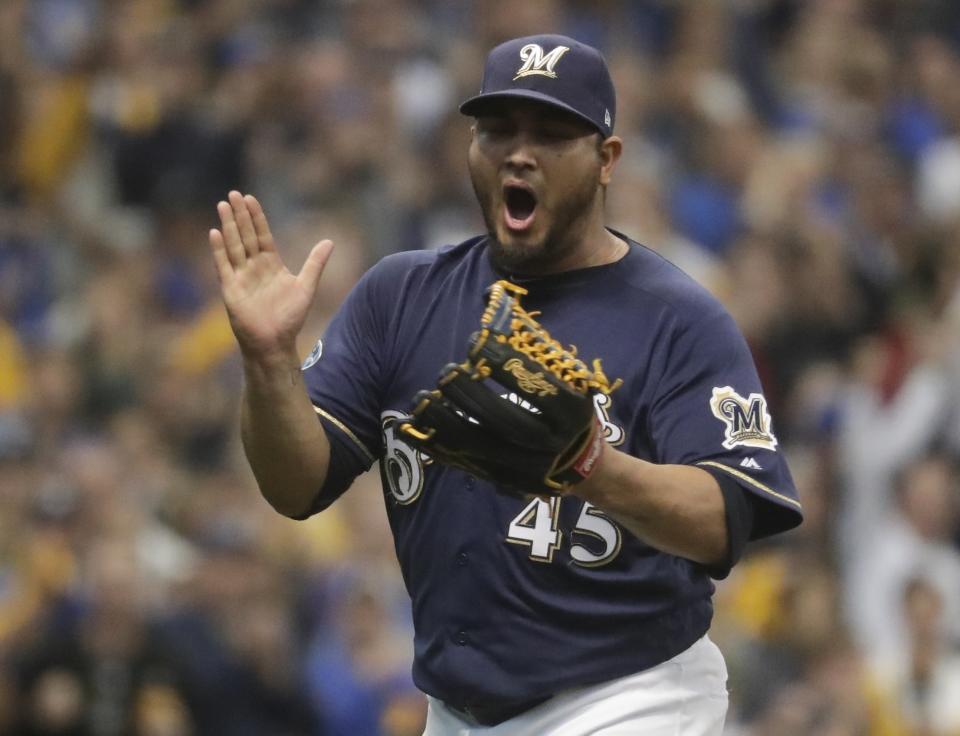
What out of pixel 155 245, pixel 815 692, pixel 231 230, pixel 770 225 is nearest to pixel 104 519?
pixel 155 245

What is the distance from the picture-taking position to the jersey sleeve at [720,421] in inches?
165

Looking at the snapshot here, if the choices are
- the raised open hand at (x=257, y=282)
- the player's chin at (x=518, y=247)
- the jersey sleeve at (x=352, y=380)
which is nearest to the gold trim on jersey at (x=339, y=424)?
the jersey sleeve at (x=352, y=380)

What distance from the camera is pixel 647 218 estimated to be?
9.80 metres

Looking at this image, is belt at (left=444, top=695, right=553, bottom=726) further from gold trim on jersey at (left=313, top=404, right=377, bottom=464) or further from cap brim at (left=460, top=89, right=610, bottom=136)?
cap brim at (left=460, top=89, right=610, bottom=136)

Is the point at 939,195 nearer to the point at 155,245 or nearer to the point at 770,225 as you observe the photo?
the point at 770,225

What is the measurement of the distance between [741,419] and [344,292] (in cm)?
534

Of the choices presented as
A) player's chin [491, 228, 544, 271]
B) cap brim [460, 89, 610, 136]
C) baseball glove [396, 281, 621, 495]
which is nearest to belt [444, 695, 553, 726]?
baseball glove [396, 281, 621, 495]

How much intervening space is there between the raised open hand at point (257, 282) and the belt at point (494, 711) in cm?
89

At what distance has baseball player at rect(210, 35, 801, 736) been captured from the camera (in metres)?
4.21

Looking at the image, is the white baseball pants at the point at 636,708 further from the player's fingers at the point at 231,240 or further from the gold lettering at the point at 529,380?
the player's fingers at the point at 231,240

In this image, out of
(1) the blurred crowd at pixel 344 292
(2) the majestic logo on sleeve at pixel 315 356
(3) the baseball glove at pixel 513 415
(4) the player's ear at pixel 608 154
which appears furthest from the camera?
(1) the blurred crowd at pixel 344 292

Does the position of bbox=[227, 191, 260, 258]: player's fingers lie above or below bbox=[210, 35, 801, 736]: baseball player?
above

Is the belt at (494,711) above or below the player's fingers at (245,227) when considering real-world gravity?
below

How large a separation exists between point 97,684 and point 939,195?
5.47 meters
